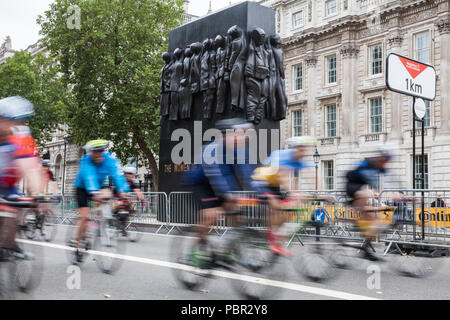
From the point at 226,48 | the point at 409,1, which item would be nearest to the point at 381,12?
the point at 409,1

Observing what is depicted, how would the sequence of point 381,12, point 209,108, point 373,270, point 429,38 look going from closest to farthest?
point 373,270
point 209,108
point 429,38
point 381,12

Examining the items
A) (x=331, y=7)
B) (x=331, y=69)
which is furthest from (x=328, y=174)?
(x=331, y=7)

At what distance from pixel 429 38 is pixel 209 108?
67.3 feet

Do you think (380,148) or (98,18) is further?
(98,18)

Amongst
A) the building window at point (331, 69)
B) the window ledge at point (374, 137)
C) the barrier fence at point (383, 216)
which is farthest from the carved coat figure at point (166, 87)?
the building window at point (331, 69)

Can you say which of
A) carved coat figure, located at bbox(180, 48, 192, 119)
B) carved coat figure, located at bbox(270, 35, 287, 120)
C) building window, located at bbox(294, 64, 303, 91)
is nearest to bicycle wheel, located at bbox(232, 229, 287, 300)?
carved coat figure, located at bbox(270, 35, 287, 120)

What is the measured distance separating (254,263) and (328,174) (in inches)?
1288

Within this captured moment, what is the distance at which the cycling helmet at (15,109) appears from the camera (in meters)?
5.56

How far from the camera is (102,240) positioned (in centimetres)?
763

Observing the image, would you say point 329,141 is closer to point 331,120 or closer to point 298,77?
point 331,120

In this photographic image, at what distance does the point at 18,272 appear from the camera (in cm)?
580

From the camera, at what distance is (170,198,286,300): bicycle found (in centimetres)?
590

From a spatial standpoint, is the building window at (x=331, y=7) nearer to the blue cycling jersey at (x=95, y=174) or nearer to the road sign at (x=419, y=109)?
the road sign at (x=419, y=109)
